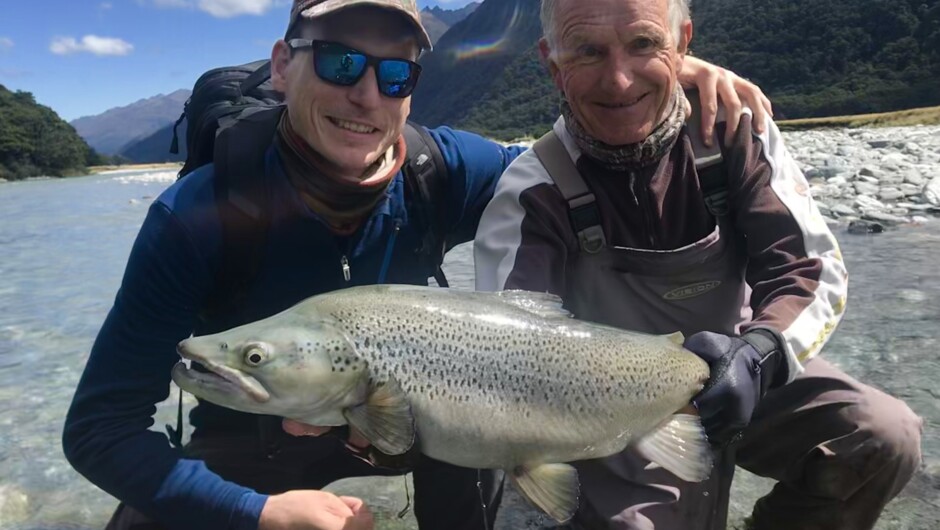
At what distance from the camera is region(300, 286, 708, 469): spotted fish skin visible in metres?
2.21

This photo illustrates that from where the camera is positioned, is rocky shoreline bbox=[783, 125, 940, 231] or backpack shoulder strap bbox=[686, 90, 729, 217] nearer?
backpack shoulder strap bbox=[686, 90, 729, 217]

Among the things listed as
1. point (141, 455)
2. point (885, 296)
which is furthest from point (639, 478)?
point (885, 296)

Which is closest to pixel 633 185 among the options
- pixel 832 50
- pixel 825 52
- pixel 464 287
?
pixel 464 287

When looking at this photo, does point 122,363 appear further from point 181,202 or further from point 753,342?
point 753,342

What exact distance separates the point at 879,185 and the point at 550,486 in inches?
548

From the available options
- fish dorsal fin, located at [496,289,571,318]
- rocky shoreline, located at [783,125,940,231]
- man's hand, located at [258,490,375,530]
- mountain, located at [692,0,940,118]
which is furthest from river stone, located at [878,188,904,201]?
mountain, located at [692,0,940,118]

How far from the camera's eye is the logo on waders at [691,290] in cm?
282

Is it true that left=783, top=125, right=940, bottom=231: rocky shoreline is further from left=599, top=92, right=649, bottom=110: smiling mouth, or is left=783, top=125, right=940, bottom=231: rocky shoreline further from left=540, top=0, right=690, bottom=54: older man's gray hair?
left=599, top=92, right=649, bottom=110: smiling mouth

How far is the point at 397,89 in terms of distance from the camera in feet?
8.71

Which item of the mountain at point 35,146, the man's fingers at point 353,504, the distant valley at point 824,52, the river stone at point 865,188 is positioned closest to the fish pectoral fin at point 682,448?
the man's fingers at point 353,504

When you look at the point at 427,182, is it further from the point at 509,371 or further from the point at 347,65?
the point at 509,371

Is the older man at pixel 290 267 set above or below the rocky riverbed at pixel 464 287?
above

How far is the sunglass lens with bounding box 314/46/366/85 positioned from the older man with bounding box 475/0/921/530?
2.33 ft

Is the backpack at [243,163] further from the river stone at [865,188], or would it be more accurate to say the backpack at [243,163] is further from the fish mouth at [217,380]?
the river stone at [865,188]
